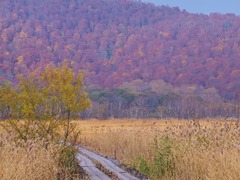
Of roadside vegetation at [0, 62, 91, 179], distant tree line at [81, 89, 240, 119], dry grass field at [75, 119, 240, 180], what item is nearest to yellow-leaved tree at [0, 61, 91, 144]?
roadside vegetation at [0, 62, 91, 179]

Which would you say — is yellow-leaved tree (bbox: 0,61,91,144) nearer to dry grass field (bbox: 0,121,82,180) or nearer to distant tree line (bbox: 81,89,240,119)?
dry grass field (bbox: 0,121,82,180)

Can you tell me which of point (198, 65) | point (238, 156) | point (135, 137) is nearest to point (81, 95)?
point (135, 137)

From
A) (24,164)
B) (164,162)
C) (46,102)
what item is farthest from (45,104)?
(24,164)

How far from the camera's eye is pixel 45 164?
10.1 m

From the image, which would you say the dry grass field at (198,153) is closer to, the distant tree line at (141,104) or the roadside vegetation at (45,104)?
the roadside vegetation at (45,104)

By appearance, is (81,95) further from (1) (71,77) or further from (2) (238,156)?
(2) (238,156)

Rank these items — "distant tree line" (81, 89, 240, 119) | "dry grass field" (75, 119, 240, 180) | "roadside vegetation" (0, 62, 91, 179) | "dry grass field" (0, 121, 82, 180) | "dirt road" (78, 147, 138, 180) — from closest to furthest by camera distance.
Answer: "dry grass field" (0, 121, 82, 180), "dry grass field" (75, 119, 240, 180), "dirt road" (78, 147, 138, 180), "roadside vegetation" (0, 62, 91, 179), "distant tree line" (81, 89, 240, 119)

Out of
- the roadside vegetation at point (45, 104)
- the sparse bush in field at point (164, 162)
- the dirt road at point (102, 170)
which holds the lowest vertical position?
the dirt road at point (102, 170)

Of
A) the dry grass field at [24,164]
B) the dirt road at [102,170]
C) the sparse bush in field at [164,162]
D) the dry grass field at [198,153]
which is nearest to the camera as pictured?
the dry grass field at [24,164]

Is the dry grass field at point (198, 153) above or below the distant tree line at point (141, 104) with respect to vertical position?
below

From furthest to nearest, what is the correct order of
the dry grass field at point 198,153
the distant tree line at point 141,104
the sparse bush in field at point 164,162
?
the distant tree line at point 141,104, the sparse bush in field at point 164,162, the dry grass field at point 198,153

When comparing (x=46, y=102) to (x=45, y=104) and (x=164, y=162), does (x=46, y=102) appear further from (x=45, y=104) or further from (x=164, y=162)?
(x=164, y=162)

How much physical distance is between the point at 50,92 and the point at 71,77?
0.95 metres

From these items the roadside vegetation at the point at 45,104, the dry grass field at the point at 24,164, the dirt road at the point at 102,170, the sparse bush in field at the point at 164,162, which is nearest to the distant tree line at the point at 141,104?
the dirt road at the point at 102,170
